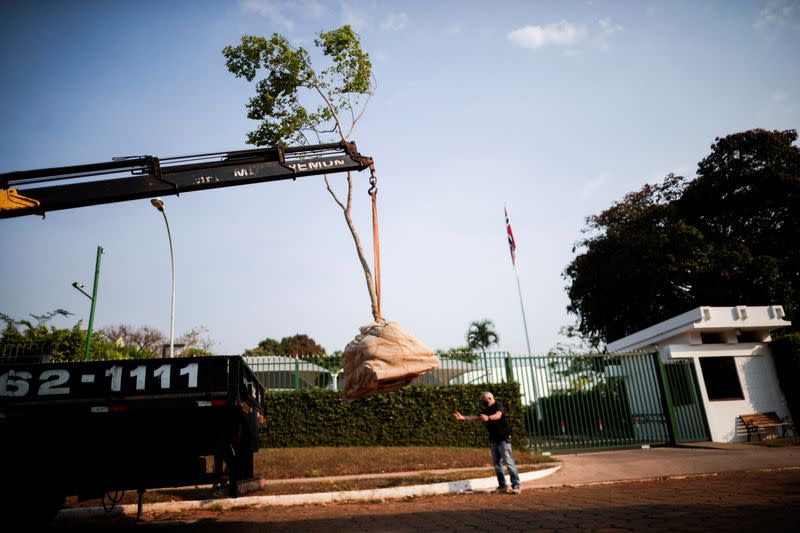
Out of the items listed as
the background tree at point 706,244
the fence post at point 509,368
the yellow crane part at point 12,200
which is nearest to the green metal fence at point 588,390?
the fence post at point 509,368

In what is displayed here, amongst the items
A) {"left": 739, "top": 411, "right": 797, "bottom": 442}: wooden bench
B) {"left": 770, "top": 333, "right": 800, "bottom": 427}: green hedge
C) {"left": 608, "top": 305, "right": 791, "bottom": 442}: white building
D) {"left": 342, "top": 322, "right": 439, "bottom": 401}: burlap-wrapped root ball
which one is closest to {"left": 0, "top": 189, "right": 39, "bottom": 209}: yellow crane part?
{"left": 342, "top": 322, "right": 439, "bottom": 401}: burlap-wrapped root ball

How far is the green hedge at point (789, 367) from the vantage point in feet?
52.7

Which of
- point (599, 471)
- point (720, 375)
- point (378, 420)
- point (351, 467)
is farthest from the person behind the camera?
point (720, 375)

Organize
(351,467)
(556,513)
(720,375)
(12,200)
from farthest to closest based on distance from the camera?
1. (720,375)
2. (351,467)
3. (12,200)
4. (556,513)

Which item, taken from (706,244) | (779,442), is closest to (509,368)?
(779,442)

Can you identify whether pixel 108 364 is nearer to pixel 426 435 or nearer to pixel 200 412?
pixel 200 412

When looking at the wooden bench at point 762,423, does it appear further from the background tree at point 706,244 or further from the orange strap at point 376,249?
the orange strap at point 376,249

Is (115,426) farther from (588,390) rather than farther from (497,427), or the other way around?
(588,390)

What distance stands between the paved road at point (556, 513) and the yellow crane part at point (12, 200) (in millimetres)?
5094

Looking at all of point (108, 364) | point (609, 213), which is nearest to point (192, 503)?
point (108, 364)

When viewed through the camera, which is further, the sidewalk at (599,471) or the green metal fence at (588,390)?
the green metal fence at (588,390)

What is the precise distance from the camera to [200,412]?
5.06 meters

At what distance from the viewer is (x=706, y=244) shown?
82.9 feet

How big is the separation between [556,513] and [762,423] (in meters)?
14.1
